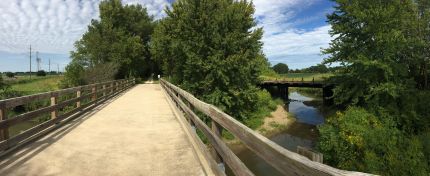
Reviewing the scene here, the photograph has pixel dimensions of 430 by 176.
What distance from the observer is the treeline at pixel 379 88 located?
1717 cm

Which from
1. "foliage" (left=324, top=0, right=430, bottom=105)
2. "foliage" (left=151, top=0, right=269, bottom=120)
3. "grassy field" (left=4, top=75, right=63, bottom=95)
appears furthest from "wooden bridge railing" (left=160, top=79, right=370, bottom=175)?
"grassy field" (left=4, top=75, right=63, bottom=95)

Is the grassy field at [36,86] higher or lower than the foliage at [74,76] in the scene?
lower

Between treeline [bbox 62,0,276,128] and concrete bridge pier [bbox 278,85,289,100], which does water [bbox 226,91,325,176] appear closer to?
treeline [bbox 62,0,276,128]

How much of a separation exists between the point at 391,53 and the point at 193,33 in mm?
14150

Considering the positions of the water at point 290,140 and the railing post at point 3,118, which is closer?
the railing post at point 3,118

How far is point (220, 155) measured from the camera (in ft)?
13.9

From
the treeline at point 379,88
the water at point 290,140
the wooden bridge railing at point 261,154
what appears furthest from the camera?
the water at point 290,140

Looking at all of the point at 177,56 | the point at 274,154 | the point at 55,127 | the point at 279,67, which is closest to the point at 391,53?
the point at 177,56

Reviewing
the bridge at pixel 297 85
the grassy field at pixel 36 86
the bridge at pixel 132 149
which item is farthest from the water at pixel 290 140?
the grassy field at pixel 36 86

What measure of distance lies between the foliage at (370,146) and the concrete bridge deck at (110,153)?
11520 millimetres

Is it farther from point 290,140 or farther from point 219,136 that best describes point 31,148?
point 290,140

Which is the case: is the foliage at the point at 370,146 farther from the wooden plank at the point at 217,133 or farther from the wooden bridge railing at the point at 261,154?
the wooden bridge railing at the point at 261,154

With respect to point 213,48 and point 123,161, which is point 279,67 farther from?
point 123,161

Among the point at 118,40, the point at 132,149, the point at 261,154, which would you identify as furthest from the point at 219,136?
the point at 118,40
